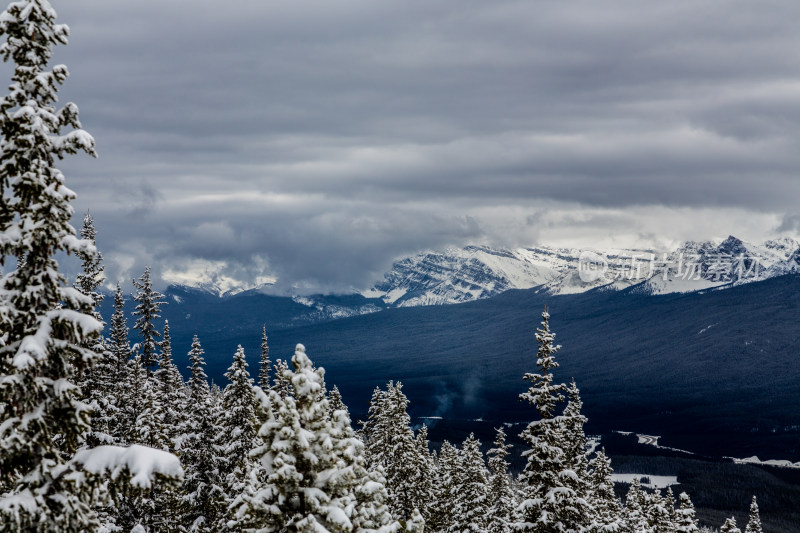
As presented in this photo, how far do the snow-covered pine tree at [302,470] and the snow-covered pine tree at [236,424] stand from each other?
71.5 feet

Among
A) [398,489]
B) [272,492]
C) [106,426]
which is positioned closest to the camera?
[272,492]

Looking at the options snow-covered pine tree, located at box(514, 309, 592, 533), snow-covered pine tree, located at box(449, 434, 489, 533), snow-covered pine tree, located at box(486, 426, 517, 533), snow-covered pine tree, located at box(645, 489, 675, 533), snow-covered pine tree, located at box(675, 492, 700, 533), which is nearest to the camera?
snow-covered pine tree, located at box(514, 309, 592, 533)

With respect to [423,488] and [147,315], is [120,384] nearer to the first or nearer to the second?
[147,315]

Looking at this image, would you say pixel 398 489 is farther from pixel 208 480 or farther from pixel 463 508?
pixel 208 480

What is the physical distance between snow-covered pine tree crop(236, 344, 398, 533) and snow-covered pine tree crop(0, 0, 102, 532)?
20.4 ft

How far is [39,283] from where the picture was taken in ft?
43.3

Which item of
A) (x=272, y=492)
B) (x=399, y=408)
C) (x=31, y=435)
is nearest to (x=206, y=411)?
(x=399, y=408)

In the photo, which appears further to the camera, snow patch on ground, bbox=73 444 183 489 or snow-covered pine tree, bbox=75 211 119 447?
snow-covered pine tree, bbox=75 211 119 447

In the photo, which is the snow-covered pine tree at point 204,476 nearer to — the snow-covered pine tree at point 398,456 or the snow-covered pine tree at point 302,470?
the snow-covered pine tree at point 398,456

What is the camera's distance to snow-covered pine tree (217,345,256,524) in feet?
138

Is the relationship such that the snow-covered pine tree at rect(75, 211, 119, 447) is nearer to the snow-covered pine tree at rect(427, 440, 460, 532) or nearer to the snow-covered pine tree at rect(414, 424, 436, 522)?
the snow-covered pine tree at rect(414, 424, 436, 522)

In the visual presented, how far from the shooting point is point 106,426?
4012cm

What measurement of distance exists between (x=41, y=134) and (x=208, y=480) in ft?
115

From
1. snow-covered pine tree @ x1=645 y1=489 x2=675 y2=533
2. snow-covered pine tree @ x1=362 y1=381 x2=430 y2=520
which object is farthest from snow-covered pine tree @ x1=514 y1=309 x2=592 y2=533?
snow-covered pine tree @ x1=645 y1=489 x2=675 y2=533
